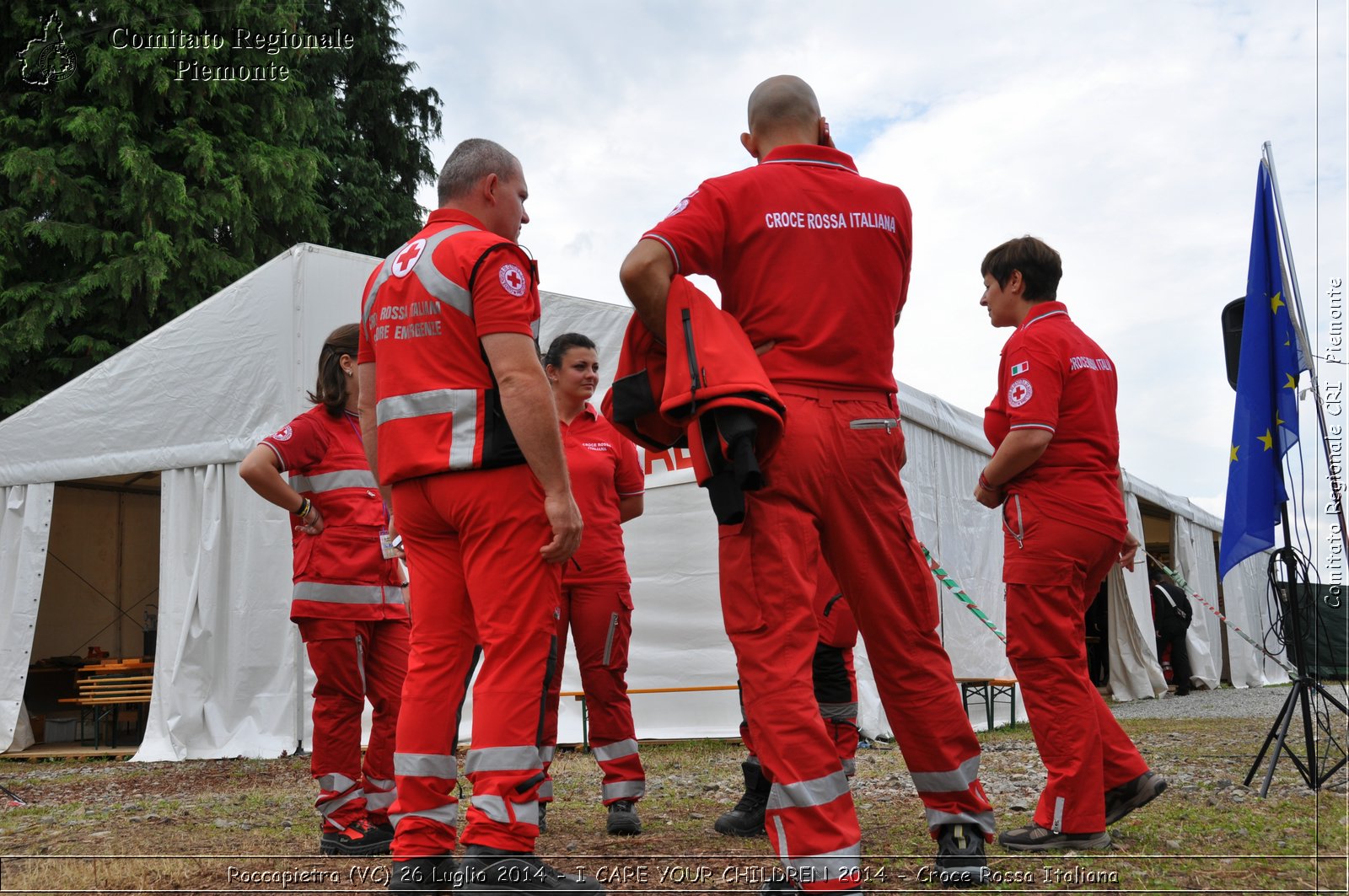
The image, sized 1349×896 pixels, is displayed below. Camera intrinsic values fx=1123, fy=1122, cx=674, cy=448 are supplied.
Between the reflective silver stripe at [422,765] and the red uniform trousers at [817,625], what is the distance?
2.73 feet

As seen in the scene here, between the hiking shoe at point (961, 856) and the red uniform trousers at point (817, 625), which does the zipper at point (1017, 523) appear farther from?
the hiking shoe at point (961, 856)

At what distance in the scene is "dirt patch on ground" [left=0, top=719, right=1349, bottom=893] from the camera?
10.3 ft

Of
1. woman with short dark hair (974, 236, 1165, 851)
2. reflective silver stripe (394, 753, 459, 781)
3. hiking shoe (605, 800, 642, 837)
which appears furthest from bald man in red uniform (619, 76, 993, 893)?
hiking shoe (605, 800, 642, 837)

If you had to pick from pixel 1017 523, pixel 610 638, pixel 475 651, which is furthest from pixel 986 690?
pixel 475 651

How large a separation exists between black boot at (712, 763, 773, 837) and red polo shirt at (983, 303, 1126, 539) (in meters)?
1.45

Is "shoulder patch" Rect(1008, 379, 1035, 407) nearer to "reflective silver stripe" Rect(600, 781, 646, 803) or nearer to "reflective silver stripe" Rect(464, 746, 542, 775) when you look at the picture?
"reflective silver stripe" Rect(464, 746, 542, 775)

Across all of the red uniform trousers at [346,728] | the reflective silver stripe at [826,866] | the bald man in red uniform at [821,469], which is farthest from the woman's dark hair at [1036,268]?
the red uniform trousers at [346,728]

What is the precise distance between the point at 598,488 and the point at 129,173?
13694mm

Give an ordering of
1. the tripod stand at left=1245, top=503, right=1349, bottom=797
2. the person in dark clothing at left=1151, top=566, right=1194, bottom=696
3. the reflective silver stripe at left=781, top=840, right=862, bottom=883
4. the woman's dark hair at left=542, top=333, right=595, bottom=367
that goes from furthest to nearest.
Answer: the person in dark clothing at left=1151, top=566, right=1194, bottom=696, the woman's dark hair at left=542, top=333, right=595, bottom=367, the tripod stand at left=1245, top=503, right=1349, bottom=797, the reflective silver stripe at left=781, top=840, right=862, bottom=883

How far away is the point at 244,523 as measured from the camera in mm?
9039

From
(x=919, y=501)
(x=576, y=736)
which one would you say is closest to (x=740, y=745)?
(x=576, y=736)

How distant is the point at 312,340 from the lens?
30.2ft

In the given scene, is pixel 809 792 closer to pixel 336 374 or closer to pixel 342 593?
pixel 342 593

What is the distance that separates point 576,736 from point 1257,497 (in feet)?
17.9
